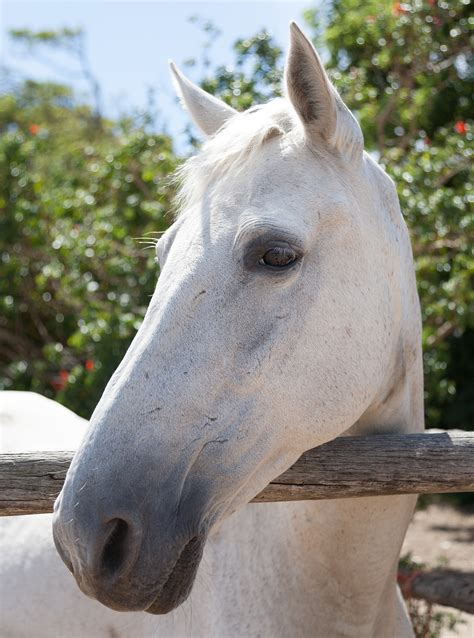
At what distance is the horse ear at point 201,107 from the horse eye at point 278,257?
0.70 m

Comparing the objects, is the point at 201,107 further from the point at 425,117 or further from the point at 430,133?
the point at 430,133

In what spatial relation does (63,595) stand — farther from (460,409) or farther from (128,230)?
(460,409)

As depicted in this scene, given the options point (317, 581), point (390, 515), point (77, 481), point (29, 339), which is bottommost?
point (29, 339)

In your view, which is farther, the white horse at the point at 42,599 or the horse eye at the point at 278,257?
the white horse at the point at 42,599

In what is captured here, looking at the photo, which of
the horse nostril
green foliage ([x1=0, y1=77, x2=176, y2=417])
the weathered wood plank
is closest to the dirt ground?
the weathered wood plank

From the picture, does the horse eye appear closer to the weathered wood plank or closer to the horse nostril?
the horse nostril

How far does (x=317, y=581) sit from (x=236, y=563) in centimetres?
22

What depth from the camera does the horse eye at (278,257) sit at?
5.43ft

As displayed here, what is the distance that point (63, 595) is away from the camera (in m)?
2.30

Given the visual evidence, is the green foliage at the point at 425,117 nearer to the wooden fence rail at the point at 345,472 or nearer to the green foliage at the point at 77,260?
the green foliage at the point at 77,260

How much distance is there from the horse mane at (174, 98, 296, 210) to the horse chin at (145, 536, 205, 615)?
798 mm

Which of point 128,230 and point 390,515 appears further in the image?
point 128,230

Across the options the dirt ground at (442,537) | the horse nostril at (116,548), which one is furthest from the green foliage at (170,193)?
the horse nostril at (116,548)

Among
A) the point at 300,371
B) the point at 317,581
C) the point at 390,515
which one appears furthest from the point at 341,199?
the point at 317,581
